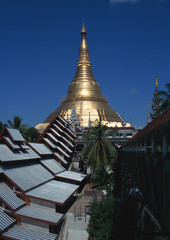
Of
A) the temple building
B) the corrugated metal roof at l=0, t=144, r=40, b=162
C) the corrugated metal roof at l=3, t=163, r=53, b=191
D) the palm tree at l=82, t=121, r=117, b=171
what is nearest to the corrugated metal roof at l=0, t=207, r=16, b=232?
the corrugated metal roof at l=3, t=163, r=53, b=191

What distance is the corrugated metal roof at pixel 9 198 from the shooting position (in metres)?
15.4

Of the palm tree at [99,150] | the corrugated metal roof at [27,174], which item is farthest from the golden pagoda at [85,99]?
the corrugated metal roof at [27,174]

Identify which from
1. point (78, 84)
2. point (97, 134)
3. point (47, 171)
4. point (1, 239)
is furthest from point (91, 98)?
point (1, 239)

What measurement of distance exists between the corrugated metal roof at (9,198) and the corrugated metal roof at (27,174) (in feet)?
2.27

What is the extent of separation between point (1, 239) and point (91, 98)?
63.3m

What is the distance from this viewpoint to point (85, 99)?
246 ft

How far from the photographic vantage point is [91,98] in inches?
2965

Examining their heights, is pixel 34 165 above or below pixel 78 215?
above

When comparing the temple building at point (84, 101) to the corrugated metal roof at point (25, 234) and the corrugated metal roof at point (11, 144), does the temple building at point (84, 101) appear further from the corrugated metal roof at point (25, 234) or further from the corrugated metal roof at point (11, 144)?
the corrugated metal roof at point (25, 234)

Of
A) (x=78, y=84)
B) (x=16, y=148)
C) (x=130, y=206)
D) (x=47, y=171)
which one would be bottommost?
(x=130, y=206)

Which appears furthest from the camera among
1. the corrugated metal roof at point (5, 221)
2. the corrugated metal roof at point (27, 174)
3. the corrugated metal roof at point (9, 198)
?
the corrugated metal roof at point (27, 174)

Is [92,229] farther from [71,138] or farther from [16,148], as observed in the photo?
[71,138]

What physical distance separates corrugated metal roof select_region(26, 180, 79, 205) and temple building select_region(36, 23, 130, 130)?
45.4 m

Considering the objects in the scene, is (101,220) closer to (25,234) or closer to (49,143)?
(25,234)
